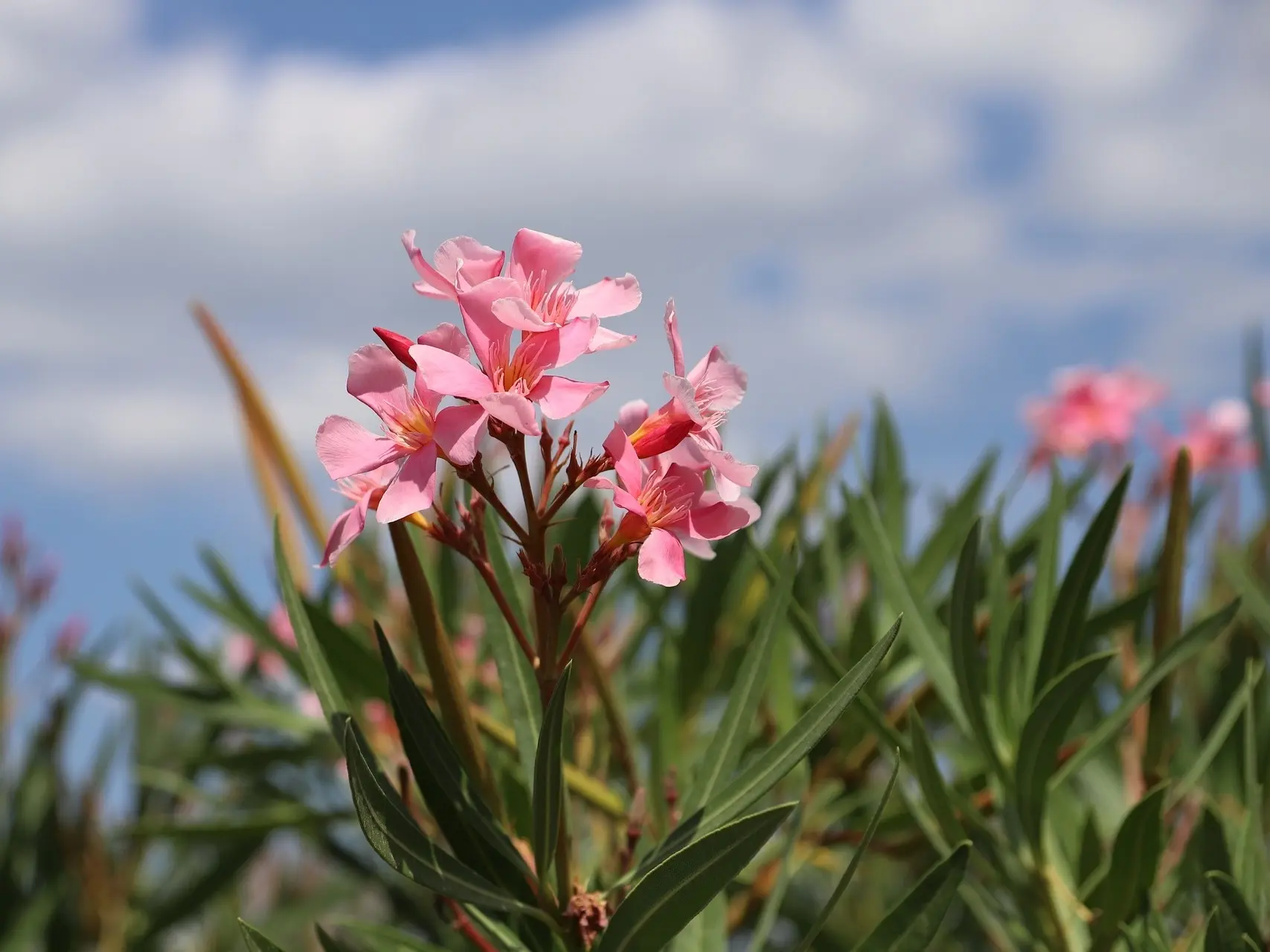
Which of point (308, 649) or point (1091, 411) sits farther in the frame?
point (1091, 411)

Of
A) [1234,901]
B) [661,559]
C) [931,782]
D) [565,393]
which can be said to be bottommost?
[1234,901]

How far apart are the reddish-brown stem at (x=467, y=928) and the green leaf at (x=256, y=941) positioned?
115mm

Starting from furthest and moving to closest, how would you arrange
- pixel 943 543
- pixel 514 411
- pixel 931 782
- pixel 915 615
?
pixel 943 543
pixel 915 615
pixel 931 782
pixel 514 411

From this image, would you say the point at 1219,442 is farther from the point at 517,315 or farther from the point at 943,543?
the point at 517,315

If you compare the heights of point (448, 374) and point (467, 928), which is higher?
point (448, 374)

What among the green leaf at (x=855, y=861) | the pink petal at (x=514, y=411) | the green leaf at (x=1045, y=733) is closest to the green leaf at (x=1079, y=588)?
the green leaf at (x=1045, y=733)

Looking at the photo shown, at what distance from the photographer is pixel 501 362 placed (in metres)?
0.69

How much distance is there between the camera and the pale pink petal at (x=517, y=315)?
0.65 meters

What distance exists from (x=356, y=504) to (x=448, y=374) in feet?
0.37

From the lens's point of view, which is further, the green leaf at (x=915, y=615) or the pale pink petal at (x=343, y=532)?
the green leaf at (x=915, y=615)

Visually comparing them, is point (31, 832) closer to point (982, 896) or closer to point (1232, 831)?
point (982, 896)

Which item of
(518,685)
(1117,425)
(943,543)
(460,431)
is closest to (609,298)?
(460,431)

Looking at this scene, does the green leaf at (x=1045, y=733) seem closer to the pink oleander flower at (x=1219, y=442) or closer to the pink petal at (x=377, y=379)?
the pink petal at (x=377, y=379)

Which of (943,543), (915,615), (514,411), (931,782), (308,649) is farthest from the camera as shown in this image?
(943,543)
